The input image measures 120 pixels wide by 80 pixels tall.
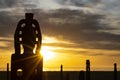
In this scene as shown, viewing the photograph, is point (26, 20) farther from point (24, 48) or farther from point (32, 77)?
point (32, 77)

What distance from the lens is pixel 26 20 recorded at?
17.4 meters

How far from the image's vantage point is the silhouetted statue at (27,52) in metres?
17.3

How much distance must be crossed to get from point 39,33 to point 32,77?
168 centimetres

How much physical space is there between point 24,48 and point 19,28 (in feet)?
2.56

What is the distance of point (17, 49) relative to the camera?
687 inches

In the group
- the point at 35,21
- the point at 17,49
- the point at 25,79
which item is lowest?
the point at 25,79

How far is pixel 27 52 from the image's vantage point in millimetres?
17406

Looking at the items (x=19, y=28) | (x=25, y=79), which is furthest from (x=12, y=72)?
(x=19, y=28)

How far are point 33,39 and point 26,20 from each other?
77cm

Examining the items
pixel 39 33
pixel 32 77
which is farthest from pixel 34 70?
pixel 39 33

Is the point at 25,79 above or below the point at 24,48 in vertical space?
below

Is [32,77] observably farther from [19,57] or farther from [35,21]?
[35,21]

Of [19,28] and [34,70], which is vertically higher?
[19,28]

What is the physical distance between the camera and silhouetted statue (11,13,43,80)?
56.8 ft
